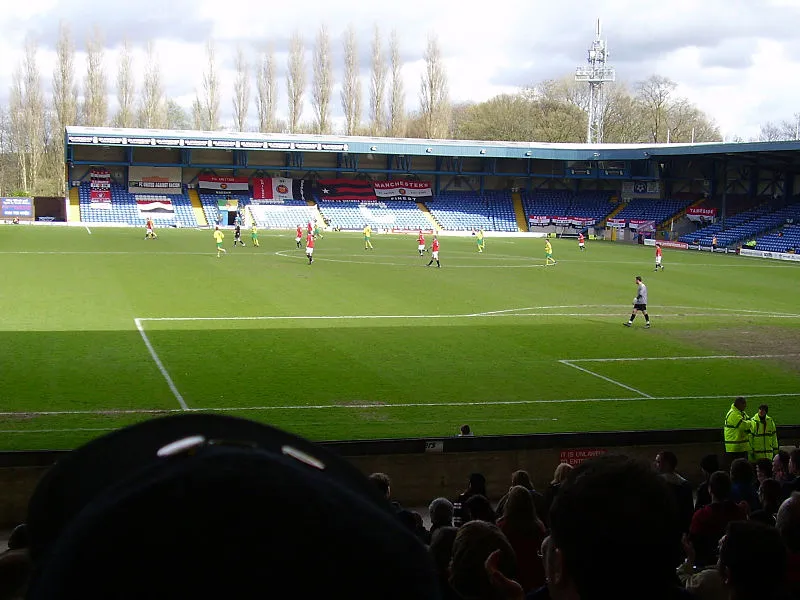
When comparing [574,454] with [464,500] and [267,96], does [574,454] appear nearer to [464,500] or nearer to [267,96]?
[464,500]

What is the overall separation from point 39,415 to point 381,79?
93.7 metres

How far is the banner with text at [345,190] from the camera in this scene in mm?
88500

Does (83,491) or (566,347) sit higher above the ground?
(83,491)

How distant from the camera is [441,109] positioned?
106m

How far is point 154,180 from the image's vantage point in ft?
276

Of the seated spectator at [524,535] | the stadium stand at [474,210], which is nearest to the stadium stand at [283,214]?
the stadium stand at [474,210]

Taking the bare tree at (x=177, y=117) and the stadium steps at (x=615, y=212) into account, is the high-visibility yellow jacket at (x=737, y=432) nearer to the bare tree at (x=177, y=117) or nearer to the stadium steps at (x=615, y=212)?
the stadium steps at (x=615, y=212)

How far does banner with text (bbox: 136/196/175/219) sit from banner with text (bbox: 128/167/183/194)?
4.50 ft

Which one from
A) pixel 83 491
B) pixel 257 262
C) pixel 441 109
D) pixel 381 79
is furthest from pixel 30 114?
pixel 83 491

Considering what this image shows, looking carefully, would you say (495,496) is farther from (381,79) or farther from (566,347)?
(381,79)

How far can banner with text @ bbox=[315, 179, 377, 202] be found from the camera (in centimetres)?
8850

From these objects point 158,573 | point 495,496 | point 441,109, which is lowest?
point 495,496

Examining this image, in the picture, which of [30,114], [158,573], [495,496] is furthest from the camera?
[30,114]

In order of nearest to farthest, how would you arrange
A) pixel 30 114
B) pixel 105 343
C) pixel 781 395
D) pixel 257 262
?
pixel 781 395 < pixel 105 343 < pixel 257 262 < pixel 30 114
